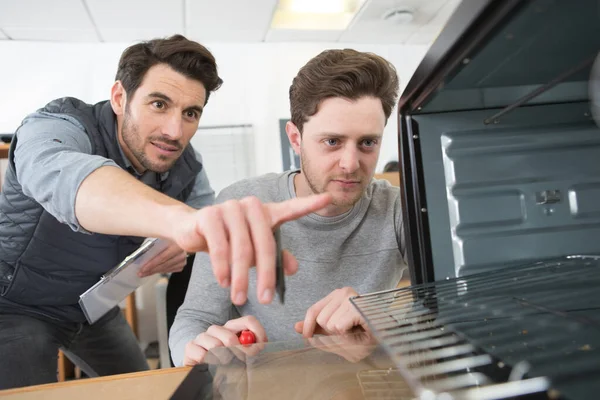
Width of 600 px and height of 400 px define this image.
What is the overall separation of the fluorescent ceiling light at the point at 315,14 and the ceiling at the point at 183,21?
7cm

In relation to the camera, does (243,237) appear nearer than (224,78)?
Yes

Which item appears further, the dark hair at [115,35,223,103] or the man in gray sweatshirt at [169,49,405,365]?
the dark hair at [115,35,223,103]

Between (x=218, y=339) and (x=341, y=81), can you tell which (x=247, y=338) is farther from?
(x=341, y=81)

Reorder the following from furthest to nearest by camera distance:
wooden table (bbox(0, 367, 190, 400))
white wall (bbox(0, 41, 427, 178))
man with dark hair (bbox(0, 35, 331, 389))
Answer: white wall (bbox(0, 41, 427, 178))
man with dark hair (bbox(0, 35, 331, 389))
wooden table (bbox(0, 367, 190, 400))

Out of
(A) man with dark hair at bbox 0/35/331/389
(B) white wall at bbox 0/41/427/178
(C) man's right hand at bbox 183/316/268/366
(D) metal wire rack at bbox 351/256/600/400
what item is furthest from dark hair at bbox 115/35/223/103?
(B) white wall at bbox 0/41/427/178

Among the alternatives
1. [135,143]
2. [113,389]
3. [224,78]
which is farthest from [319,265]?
[224,78]

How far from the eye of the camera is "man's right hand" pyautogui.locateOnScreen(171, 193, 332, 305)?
1.22 ft

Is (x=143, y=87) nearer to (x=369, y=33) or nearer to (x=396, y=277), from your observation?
(x=396, y=277)

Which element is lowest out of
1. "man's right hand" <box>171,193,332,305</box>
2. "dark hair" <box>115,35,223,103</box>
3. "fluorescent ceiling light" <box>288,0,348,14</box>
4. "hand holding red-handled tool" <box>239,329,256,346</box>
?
"hand holding red-handled tool" <box>239,329,256,346</box>

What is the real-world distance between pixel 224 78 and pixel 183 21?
24.1 inches

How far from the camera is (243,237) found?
1.24 feet

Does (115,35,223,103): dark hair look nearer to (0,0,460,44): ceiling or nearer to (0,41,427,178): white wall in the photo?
(0,0,460,44): ceiling

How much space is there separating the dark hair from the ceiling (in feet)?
6.25

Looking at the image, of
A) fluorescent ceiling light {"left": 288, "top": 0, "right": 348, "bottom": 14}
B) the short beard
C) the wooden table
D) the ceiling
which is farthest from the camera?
fluorescent ceiling light {"left": 288, "top": 0, "right": 348, "bottom": 14}
